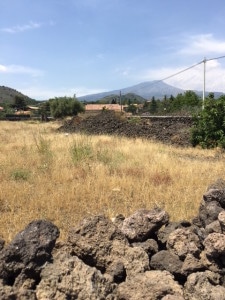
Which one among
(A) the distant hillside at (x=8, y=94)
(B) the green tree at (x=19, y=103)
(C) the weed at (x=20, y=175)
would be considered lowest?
(C) the weed at (x=20, y=175)

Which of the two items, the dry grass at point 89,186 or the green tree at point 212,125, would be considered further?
the green tree at point 212,125

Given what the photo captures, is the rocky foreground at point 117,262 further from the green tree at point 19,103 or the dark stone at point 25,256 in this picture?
the green tree at point 19,103

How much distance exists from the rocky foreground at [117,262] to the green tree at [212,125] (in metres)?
14.3

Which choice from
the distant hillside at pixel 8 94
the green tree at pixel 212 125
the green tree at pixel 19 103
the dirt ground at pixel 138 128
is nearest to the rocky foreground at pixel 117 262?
the green tree at pixel 212 125

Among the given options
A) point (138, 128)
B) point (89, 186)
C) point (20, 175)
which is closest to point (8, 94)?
point (138, 128)

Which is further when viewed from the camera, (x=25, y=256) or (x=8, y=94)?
(x=8, y=94)

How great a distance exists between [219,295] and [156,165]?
7981 millimetres

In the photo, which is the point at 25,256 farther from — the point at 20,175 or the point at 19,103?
the point at 19,103

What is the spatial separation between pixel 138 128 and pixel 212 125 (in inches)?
313

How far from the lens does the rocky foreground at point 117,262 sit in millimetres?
3281

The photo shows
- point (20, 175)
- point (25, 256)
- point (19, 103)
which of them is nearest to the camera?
point (25, 256)

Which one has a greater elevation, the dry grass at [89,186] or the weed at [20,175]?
the weed at [20,175]

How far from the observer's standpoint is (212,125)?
1881cm

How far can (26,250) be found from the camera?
370 cm
